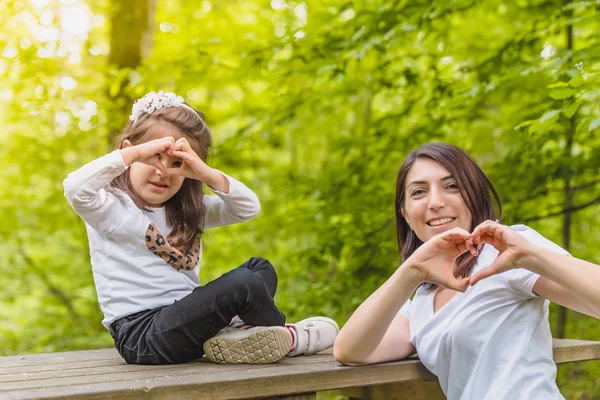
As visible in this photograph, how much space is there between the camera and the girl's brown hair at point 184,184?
2.37 meters

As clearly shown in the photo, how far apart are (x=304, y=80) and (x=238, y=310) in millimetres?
2735

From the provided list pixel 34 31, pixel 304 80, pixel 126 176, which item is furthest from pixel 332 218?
pixel 34 31

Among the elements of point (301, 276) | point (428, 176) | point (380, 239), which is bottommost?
point (301, 276)

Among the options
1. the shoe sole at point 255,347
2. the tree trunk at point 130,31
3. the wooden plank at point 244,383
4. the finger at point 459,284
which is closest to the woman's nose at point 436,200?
the finger at point 459,284

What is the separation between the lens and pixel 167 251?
224 centimetres

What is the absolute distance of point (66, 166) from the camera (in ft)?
17.5

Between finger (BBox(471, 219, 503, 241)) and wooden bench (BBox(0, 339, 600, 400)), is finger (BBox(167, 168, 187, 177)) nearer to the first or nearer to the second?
wooden bench (BBox(0, 339, 600, 400))

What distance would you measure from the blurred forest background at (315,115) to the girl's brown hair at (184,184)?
0.58 m

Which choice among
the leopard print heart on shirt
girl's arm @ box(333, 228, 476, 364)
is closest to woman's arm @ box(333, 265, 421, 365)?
girl's arm @ box(333, 228, 476, 364)

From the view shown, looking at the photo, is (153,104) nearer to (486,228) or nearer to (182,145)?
(182,145)

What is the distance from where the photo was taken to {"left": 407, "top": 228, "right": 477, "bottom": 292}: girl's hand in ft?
5.89

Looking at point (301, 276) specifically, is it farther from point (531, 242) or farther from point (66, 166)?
point (531, 242)

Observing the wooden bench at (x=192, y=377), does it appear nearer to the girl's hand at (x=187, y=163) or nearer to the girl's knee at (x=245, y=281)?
the girl's knee at (x=245, y=281)

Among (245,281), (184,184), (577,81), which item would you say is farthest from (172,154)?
(577,81)
